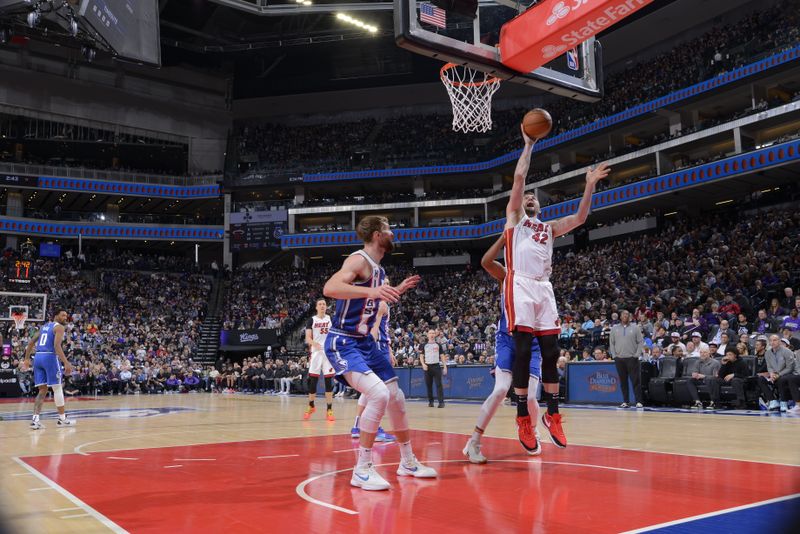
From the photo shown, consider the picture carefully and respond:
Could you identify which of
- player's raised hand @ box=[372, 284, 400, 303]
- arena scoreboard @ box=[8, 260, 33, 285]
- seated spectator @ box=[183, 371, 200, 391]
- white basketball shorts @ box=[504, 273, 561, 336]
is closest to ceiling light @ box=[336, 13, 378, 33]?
Result: seated spectator @ box=[183, 371, 200, 391]

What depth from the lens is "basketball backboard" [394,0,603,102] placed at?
890 cm

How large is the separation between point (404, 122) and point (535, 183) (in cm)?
1309

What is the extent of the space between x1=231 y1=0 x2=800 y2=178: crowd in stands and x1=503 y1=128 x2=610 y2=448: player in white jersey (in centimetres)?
2646

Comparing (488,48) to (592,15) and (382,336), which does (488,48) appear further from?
(382,336)

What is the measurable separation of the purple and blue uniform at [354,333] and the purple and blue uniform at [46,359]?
8.15 meters

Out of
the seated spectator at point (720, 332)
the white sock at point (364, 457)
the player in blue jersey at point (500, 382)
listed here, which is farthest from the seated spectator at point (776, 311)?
the white sock at point (364, 457)

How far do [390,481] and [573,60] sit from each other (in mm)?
7651

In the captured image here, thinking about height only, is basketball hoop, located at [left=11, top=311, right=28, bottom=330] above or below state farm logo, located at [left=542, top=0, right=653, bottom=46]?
below

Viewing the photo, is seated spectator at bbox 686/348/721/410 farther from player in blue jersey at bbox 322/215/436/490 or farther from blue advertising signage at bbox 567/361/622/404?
player in blue jersey at bbox 322/215/436/490

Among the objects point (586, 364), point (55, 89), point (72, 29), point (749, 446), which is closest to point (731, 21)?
point (586, 364)

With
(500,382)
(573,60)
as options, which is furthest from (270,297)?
(500,382)

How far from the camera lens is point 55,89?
43.6 m

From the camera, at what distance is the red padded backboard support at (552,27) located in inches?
331

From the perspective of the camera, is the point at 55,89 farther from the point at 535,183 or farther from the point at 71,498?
the point at 71,498
